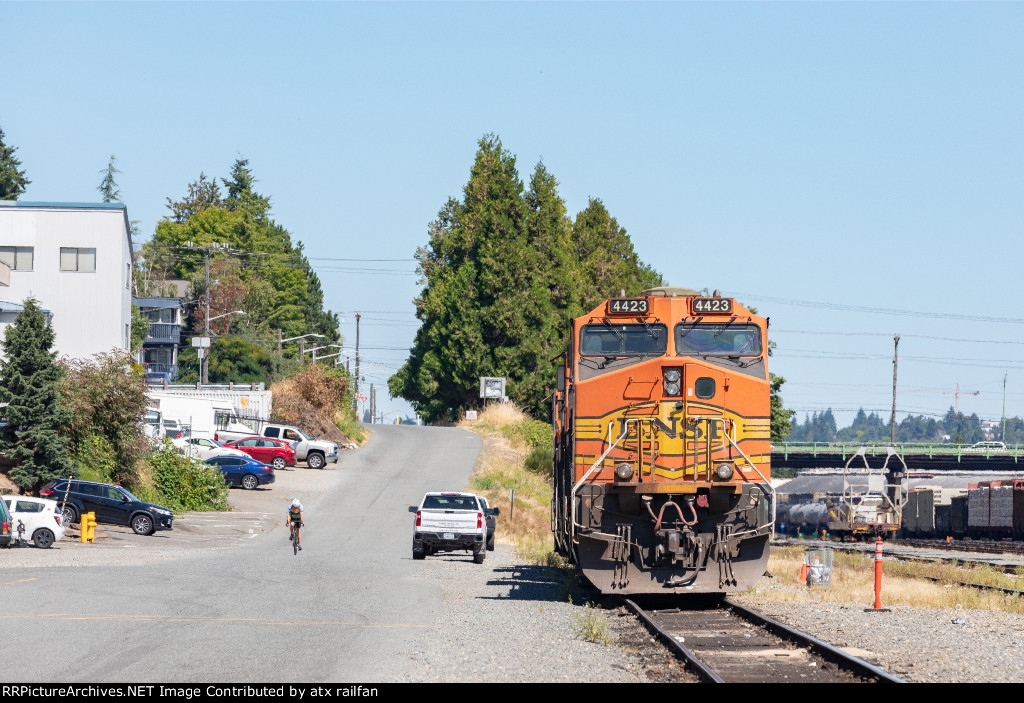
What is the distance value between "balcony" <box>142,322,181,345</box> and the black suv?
68.5 meters

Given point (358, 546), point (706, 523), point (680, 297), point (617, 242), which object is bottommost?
point (358, 546)

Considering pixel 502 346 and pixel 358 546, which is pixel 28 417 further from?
pixel 502 346

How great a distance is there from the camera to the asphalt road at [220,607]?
13.7 meters

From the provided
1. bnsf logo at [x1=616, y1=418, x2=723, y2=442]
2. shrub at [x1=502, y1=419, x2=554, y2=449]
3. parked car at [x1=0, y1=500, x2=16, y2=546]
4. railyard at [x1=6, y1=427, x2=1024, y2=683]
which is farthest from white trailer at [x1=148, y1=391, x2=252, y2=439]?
bnsf logo at [x1=616, y1=418, x2=723, y2=442]

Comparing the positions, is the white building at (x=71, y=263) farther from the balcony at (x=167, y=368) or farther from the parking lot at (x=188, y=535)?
the balcony at (x=167, y=368)

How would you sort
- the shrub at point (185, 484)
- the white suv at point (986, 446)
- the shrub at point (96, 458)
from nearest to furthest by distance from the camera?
1. the shrub at point (96, 458)
2. the shrub at point (185, 484)
3. the white suv at point (986, 446)

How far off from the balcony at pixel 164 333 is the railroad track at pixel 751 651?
9399 cm

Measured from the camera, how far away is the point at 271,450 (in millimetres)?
60406

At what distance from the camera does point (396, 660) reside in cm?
1423

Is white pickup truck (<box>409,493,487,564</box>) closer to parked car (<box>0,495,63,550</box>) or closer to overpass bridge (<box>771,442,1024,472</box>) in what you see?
parked car (<box>0,495,63,550</box>)

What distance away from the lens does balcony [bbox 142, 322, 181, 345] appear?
107 meters

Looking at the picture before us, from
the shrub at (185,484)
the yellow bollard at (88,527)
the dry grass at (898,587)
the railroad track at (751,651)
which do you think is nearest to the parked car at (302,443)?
the shrub at (185,484)
